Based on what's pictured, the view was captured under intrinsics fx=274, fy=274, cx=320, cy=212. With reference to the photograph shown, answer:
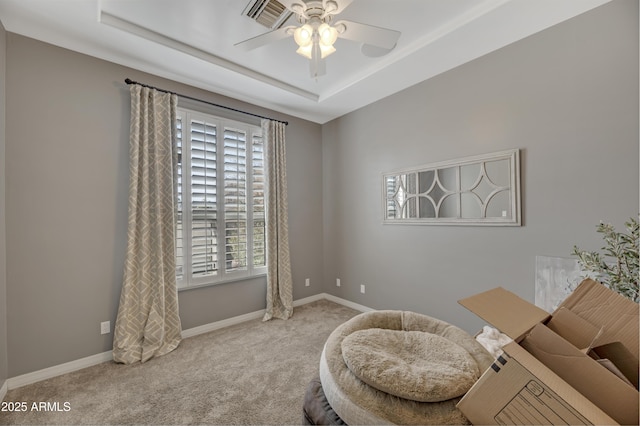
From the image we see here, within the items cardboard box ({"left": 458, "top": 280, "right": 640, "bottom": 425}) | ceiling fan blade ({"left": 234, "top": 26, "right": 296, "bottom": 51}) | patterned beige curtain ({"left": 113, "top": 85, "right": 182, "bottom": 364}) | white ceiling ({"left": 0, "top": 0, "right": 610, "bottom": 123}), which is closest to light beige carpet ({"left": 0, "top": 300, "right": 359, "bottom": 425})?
patterned beige curtain ({"left": 113, "top": 85, "right": 182, "bottom": 364})

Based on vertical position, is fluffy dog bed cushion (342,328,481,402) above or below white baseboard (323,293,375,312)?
above

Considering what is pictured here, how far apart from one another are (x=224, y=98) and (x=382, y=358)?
323cm

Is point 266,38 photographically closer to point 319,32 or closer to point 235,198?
point 319,32

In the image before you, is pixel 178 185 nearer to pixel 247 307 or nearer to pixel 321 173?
pixel 247 307

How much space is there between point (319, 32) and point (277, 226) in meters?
2.35

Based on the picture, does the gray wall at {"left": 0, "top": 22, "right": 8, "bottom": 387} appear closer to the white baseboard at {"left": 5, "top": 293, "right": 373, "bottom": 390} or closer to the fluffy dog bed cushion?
the white baseboard at {"left": 5, "top": 293, "right": 373, "bottom": 390}

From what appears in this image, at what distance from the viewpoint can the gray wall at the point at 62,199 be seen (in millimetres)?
2154

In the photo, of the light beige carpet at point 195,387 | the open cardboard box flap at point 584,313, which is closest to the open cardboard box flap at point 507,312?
the open cardboard box flap at point 584,313

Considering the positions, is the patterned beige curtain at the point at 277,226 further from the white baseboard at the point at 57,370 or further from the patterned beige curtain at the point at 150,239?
the white baseboard at the point at 57,370

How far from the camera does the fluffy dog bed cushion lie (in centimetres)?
117

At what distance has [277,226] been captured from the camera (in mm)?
3600

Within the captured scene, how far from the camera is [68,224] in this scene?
2355 millimetres

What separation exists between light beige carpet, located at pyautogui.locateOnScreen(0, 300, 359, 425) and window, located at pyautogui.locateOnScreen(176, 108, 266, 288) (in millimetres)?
833

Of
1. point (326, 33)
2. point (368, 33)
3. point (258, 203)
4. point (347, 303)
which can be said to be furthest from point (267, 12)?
point (347, 303)
